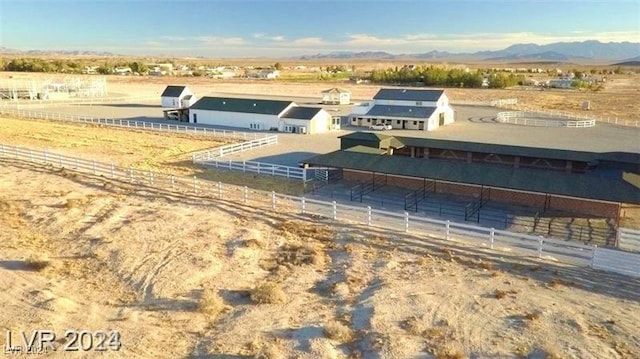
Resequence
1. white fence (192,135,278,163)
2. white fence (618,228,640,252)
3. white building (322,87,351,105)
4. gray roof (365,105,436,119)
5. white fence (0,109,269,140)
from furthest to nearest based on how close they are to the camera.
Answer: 1. white building (322,87,351,105)
2. gray roof (365,105,436,119)
3. white fence (0,109,269,140)
4. white fence (192,135,278,163)
5. white fence (618,228,640,252)

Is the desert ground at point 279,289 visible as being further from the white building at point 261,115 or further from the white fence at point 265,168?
the white building at point 261,115

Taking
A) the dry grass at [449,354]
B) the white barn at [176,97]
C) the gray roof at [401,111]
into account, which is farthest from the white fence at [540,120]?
the dry grass at [449,354]

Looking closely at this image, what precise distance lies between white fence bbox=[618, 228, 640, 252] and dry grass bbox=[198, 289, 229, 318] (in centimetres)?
1543

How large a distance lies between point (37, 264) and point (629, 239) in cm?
2196

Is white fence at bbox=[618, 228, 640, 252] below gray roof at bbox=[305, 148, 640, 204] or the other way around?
below

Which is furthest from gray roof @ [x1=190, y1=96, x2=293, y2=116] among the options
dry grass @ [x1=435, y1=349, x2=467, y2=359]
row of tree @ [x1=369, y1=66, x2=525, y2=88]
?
row of tree @ [x1=369, y1=66, x2=525, y2=88]

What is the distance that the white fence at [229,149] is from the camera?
128 feet

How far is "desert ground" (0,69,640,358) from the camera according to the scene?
45.2 ft

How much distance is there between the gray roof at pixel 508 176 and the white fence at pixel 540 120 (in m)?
32.7

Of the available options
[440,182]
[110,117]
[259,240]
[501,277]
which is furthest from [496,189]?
[110,117]

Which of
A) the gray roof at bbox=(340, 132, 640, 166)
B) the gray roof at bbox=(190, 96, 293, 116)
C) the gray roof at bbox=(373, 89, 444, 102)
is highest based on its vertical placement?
the gray roof at bbox=(373, 89, 444, 102)

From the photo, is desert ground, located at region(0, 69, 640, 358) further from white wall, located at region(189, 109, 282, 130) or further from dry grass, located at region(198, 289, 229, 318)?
white wall, located at region(189, 109, 282, 130)

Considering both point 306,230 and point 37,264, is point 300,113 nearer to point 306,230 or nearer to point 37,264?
point 306,230

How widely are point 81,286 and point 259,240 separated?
6.65m
